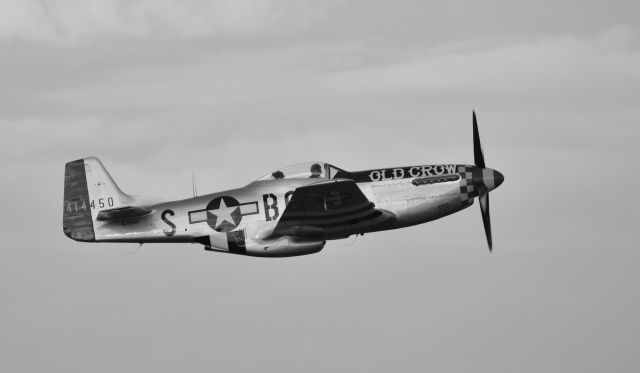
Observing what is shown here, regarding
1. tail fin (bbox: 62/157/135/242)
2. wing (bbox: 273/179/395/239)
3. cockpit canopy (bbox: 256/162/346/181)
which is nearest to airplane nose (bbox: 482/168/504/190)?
wing (bbox: 273/179/395/239)

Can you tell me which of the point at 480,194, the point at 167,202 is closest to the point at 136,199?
the point at 167,202

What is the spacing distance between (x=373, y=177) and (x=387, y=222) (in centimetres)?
109

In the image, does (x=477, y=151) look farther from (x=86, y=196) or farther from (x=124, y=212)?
(x=86, y=196)

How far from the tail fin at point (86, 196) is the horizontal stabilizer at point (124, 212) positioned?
1.86 feet

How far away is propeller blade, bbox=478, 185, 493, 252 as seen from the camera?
73.2 ft

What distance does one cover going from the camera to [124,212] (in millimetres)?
22188

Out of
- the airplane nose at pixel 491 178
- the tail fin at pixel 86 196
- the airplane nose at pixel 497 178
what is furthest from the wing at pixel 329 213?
Answer: the tail fin at pixel 86 196

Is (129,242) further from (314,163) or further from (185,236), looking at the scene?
(314,163)

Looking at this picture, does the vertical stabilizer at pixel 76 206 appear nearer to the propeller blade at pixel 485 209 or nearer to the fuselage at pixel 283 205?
the fuselage at pixel 283 205

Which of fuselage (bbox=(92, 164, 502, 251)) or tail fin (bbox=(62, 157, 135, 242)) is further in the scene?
tail fin (bbox=(62, 157, 135, 242))

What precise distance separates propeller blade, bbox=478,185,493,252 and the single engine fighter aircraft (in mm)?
41

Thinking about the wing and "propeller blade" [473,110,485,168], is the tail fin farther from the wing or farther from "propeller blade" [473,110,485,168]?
"propeller blade" [473,110,485,168]

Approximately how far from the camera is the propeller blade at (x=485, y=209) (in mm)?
22297

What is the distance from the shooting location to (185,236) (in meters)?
22.2
